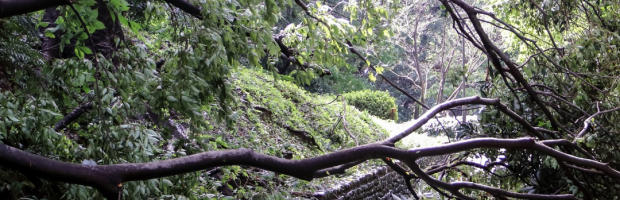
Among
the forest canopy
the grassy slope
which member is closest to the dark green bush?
the grassy slope

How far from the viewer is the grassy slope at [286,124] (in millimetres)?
6891

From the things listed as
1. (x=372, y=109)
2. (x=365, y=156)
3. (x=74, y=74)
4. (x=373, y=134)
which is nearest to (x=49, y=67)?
(x=74, y=74)

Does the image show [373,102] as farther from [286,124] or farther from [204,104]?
[204,104]

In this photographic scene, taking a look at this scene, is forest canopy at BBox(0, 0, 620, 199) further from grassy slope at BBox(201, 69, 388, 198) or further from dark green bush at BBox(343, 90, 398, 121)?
dark green bush at BBox(343, 90, 398, 121)

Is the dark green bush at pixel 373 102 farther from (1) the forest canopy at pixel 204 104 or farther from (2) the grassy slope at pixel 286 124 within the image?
(1) the forest canopy at pixel 204 104

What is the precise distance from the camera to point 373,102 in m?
18.7

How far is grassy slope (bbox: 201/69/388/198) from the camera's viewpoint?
6.89m

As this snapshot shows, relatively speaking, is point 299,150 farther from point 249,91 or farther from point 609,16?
point 609,16

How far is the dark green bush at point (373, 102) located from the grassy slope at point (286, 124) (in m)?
6.39

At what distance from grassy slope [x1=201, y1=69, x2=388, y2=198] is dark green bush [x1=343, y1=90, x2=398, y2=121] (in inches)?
251

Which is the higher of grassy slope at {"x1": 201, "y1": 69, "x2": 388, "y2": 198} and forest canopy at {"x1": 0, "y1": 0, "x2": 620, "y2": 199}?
forest canopy at {"x1": 0, "y1": 0, "x2": 620, "y2": 199}

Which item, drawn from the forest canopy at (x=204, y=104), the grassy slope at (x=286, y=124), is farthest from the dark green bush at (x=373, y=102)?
the forest canopy at (x=204, y=104)

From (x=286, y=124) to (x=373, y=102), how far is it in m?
10.4

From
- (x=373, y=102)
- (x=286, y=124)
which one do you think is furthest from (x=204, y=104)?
(x=373, y=102)
